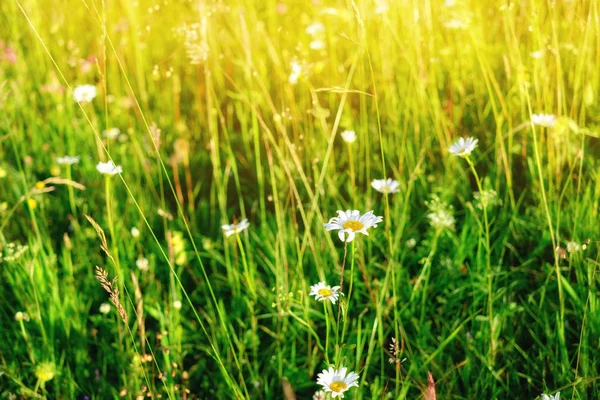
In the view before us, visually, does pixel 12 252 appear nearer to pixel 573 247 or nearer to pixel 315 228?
pixel 315 228

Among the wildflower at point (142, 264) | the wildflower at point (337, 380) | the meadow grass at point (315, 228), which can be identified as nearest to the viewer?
the wildflower at point (337, 380)

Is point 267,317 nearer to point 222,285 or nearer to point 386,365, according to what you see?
point 222,285

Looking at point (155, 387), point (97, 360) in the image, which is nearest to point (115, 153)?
point (97, 360)

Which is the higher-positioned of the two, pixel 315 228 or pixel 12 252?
pixel 12 252

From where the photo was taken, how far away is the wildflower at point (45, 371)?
4.24 ft

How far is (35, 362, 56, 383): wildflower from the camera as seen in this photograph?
129 centimetres

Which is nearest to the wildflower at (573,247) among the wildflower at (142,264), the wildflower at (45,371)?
→ the wildflower at (142,264)

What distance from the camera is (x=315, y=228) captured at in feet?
5.65

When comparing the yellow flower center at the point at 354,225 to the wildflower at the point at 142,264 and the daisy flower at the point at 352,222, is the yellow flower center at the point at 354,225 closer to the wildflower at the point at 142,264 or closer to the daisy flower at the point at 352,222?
the daisy flower at the point at 352,222

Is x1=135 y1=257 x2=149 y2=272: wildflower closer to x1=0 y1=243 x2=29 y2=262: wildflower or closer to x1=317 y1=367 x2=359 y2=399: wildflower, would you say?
x1=0 y1=243 x2=29 y2=262: wildflower

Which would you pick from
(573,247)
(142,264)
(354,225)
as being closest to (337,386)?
(354,225)

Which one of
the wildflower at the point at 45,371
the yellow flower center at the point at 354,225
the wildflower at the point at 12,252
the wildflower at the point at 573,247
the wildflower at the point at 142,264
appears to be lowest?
the wildflower at the point at 45,371

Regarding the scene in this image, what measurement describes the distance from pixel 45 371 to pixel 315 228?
0.80m

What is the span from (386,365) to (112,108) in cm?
167
